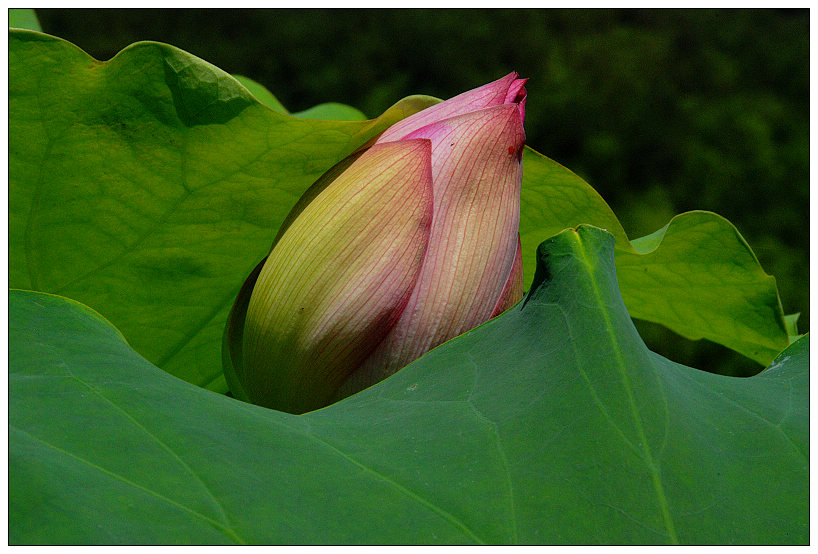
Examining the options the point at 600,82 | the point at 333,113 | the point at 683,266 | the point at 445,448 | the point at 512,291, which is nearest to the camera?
the point at 445,448

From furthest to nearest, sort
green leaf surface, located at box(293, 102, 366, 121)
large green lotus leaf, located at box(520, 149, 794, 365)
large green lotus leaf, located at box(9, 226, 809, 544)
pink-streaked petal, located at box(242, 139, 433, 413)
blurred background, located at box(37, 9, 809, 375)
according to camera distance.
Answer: blurred background, located at box(37, 9, 809, 375), green leaf surface, located at box(293, 102, 366, 121), large green lotus leaf, located at box(520, 149, 794, 365), pink-streaked petal, located at box(242, 139, 433, 413), large green lotus leaf, located at box(9, 226, 809, 544)

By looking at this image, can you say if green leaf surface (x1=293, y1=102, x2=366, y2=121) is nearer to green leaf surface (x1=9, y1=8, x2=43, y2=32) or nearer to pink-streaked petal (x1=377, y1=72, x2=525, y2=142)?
green leaf surface (x1=9, y1=8, x2=43, y2=32)

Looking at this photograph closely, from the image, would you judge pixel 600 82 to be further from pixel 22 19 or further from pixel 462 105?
pixel 462 105

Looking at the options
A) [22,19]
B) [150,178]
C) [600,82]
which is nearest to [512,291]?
[150,178]

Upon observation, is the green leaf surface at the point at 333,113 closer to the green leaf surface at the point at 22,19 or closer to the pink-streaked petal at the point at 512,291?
the green leaf surface at the point at 22,19

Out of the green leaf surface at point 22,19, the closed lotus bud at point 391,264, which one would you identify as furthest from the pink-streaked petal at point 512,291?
the green leaf surface at point 22,19

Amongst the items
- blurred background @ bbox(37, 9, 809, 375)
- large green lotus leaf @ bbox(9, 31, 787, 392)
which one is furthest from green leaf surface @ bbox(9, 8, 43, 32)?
blurred background @ bbox(37, 9, 809, 375)

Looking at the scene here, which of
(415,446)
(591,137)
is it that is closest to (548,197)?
(415,446)
